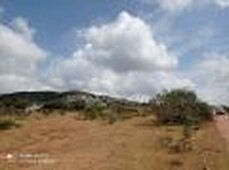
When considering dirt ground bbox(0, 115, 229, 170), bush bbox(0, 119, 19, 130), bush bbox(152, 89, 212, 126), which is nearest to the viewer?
dirt ground bbox(0, 115, 229, 170)

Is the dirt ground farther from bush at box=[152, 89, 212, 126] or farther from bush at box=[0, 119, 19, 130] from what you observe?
bush at box=[152, 89, 212, 126]

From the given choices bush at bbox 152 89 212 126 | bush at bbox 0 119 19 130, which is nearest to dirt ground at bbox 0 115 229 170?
bush at bbox 0 119 19 130

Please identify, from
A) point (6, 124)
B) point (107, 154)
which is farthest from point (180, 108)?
point (107, 154)

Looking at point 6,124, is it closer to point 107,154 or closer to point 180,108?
point 180,108

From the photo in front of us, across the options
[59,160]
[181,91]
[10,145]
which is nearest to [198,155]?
[59,160]

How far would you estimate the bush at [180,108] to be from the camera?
48750mm

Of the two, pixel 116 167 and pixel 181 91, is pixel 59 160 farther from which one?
pixel 181 91

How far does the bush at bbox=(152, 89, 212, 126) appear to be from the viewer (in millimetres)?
48750

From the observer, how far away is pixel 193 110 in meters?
51.2

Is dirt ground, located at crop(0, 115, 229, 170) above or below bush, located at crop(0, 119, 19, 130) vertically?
below

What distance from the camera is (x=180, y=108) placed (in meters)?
49.3

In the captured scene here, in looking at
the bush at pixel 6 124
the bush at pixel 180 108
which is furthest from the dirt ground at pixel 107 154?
the bush at pixel 180 108

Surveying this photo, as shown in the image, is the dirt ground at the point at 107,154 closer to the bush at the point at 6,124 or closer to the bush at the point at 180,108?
the bush at the point at 6,124

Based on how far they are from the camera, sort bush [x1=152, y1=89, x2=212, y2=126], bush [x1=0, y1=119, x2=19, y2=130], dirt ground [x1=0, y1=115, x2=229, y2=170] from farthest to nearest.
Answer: bush [x1=152, y1=89, x2=212, y2=126], bush [x1=0, y1=119, x2=19, y2=130], dirt ground [x1=0, y1=115, x2=229, y2=170]
